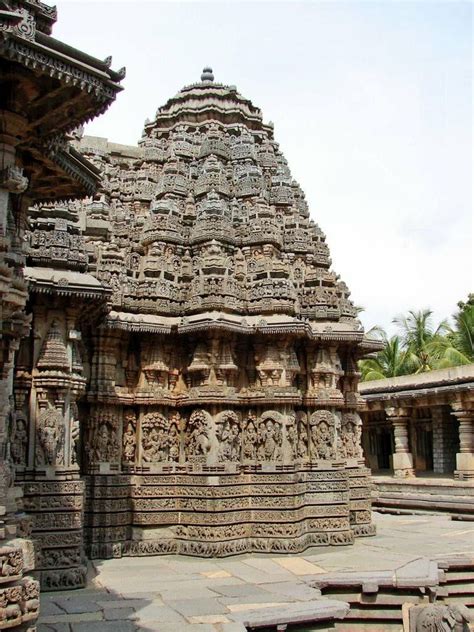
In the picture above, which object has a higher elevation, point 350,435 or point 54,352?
point 54,352

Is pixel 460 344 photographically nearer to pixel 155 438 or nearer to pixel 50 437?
pixel 155 438

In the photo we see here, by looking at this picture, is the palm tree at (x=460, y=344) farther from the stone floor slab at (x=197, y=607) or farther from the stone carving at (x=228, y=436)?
the stone floor slab at (x=197, y=607)

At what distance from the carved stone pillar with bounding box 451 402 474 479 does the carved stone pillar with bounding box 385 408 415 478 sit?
2.61 metres

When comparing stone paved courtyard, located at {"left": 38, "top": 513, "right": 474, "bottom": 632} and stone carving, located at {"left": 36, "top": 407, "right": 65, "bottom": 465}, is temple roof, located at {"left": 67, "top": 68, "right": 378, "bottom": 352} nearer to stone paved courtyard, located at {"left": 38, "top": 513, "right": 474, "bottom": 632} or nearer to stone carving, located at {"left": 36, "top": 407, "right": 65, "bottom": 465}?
stone carving, located at {"left": 36, "top": 407, "right": 65, "bottom": 465}

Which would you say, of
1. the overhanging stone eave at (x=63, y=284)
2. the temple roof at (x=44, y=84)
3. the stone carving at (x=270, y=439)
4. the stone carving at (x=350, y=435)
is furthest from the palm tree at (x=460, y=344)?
the temple roof at (x=44, y=84)

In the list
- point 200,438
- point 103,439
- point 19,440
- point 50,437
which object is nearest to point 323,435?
point 200,438

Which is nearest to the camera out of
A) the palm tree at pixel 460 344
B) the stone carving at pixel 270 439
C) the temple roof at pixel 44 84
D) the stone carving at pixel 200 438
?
Answer: the temple roof at pixel 44 84

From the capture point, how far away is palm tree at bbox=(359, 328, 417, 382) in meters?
37.2

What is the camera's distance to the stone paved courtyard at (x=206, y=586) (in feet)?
27.0

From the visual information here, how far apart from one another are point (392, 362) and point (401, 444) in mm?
12956

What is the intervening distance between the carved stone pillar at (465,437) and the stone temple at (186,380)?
8641 millimetres

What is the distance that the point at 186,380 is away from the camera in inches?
530

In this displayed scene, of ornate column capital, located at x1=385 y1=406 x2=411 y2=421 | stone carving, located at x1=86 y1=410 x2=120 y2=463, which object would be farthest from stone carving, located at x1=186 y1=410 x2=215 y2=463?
ornate column capital, located at x1=385 y1=406 x2=411 y2=421

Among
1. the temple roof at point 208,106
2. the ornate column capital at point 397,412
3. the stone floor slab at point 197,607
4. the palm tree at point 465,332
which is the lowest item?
the stone floor slab at point 197,607
